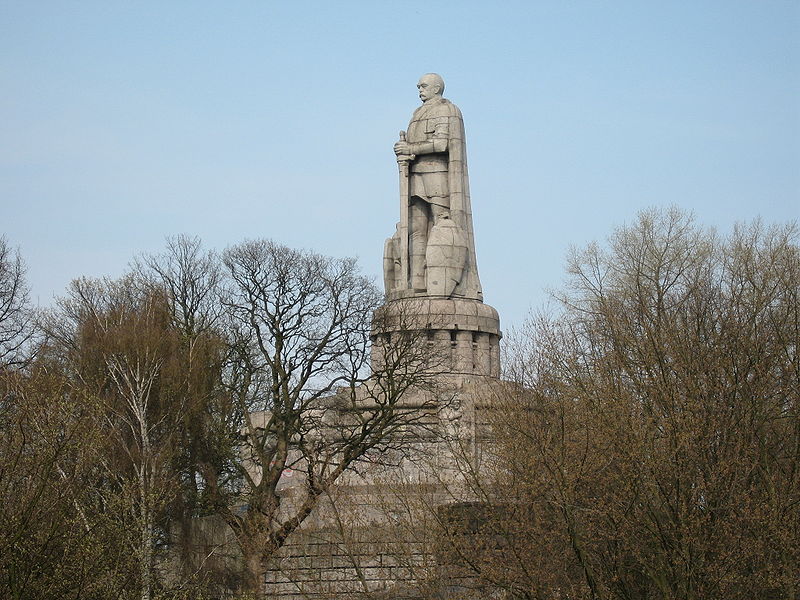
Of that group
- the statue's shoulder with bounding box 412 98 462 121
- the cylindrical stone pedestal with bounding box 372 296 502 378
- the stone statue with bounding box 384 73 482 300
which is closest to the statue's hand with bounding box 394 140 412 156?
the stone statue with bounding box 384 73 482 300

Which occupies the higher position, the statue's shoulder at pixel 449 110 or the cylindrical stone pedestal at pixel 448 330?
the statue's shoulder at pixel 449 110

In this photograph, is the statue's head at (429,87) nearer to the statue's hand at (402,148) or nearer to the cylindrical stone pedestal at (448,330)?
the statue's hand at (402,148)

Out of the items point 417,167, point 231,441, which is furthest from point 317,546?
point 417,167

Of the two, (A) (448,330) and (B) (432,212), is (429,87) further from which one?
(A) (448,330)

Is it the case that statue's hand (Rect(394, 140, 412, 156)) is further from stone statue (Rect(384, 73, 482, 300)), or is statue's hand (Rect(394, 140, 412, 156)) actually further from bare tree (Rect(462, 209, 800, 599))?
bare tree (Rect(462, 209, 800, 599))

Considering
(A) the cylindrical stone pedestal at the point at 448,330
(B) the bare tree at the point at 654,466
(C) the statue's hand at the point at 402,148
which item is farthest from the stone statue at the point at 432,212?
(B) the bare tree at the point at 654,466

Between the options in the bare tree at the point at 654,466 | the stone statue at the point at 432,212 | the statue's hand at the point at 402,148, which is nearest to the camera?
the bare tree at the point at 654,466

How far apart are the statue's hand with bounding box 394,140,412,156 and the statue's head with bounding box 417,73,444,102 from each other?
1.36m

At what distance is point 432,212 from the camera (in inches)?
1330

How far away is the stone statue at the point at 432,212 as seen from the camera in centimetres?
3291

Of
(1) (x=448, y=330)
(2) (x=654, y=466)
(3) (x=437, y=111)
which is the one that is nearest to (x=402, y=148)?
(3) (x=437, y=111)

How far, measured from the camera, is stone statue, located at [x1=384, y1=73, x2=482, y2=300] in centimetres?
3291

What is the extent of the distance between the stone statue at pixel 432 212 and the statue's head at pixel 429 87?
205 mm

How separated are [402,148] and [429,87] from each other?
177 cm
